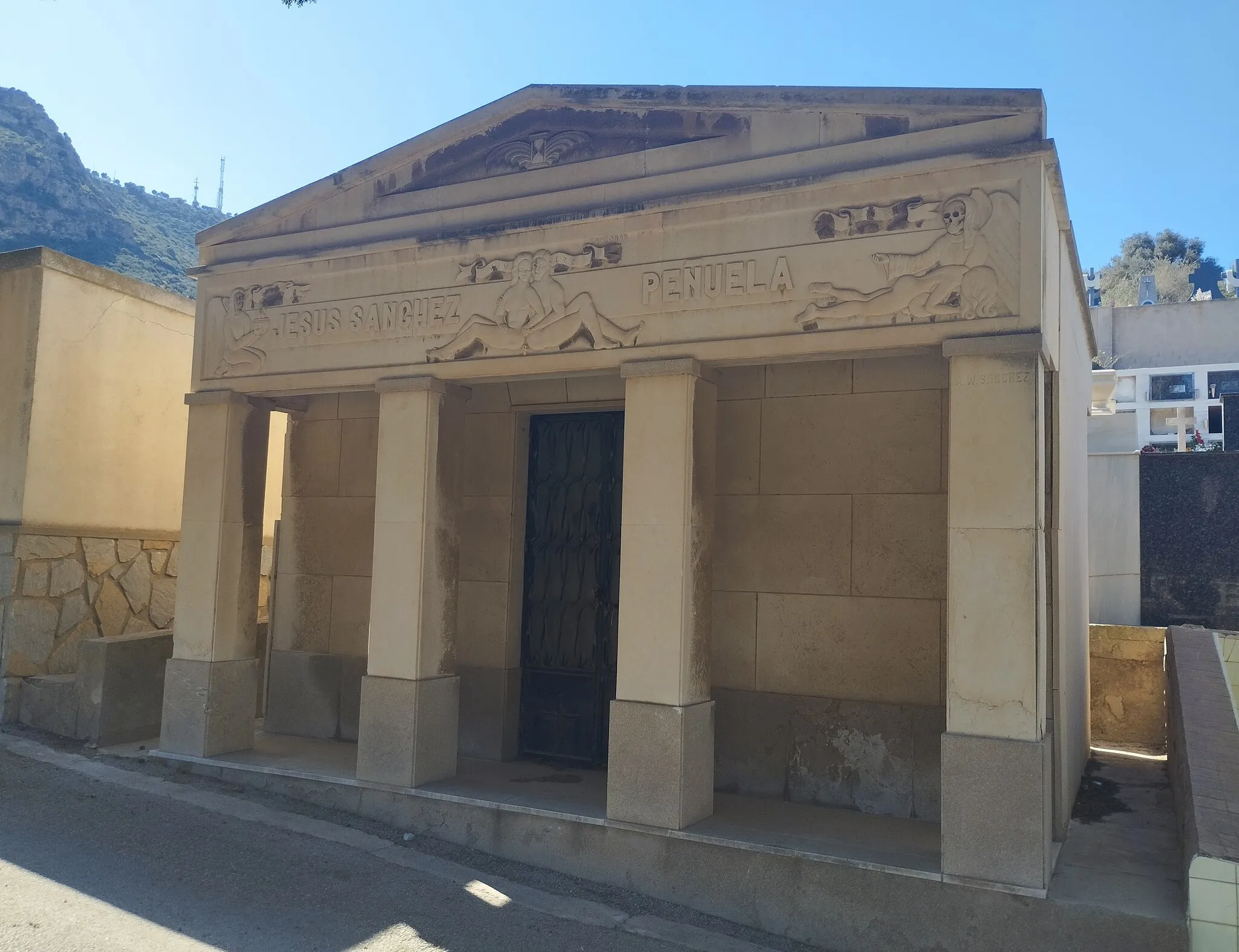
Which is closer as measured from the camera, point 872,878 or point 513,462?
point 872,878

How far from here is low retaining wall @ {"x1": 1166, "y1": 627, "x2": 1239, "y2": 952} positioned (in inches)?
174

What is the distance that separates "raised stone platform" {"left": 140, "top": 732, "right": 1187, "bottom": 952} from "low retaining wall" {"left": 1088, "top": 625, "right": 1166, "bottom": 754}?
2363 mm

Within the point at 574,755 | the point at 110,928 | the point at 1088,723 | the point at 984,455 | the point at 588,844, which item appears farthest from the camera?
the point at 1088,723

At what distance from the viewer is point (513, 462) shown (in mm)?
8086

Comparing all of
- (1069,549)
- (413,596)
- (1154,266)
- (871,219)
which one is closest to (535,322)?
(413,596)

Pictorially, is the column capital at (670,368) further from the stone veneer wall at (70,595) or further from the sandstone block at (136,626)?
the sandstone block at (136,626)

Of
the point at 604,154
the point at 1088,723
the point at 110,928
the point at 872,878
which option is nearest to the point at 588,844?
the point at 872,878

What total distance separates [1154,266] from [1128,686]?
63401 millimetres

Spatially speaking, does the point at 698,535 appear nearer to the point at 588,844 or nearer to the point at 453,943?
the point at 588,844

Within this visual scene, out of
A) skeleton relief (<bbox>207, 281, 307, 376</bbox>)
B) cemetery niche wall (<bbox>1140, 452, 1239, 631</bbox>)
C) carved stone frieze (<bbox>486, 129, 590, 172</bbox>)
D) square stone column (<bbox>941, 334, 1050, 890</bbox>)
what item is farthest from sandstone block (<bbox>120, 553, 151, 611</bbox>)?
cemetery niche wall (<bbox>1140, 452, 1239, 631</bbox>)

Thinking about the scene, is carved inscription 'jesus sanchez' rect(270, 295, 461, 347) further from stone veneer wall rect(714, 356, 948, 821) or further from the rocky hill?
the rocky hill

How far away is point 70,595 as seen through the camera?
944cm

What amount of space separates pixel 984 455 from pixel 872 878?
2.41 m

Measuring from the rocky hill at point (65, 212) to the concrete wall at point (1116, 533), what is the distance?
121ft
